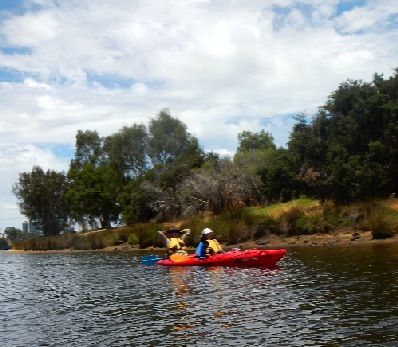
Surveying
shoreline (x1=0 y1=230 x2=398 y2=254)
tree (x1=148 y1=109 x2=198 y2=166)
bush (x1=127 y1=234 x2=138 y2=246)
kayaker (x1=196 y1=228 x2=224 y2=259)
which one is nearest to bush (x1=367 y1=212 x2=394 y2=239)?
shoreline (x1=0 y1=230 x2=398 y2=254)

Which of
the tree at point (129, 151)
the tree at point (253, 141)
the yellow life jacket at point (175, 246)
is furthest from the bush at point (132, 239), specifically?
the tree at point (253, 141)

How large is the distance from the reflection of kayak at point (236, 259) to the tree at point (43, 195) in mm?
60007

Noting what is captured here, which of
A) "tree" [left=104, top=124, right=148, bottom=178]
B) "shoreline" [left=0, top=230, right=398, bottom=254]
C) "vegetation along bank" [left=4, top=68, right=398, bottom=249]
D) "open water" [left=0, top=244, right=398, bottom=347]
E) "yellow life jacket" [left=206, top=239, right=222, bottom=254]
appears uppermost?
"tree" [left=104, top=124, right=148, bottom=178]

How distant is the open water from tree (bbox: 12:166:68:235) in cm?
6099

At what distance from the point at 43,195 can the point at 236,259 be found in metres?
64.2

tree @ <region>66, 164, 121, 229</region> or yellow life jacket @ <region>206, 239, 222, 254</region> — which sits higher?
tree @ <region>66, 164, 121, 229</region>

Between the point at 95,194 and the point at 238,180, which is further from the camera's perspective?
the point at 95,194

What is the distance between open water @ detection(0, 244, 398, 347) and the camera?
468 inches

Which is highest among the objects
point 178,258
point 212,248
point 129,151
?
point 129,151

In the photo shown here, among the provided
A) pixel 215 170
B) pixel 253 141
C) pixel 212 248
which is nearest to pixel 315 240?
pixel 212 248

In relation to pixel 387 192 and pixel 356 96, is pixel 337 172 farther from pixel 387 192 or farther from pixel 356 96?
pixel 356 96

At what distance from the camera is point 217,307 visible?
50.2 feet

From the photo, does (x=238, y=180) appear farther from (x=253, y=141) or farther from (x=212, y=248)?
(x=253, y=141)

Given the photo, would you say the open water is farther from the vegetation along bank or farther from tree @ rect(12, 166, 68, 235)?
tree @ rect(12, 166, 68, 235)
